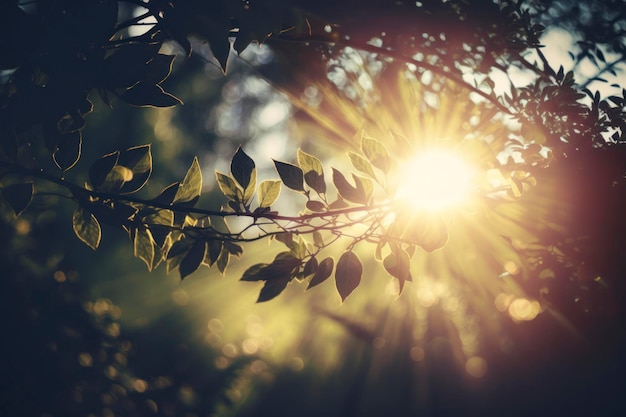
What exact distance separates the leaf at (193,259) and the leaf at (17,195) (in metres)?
0.46

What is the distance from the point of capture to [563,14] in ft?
7.75

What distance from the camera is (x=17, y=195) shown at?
104cm

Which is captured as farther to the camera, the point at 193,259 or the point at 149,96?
the point at 193,259

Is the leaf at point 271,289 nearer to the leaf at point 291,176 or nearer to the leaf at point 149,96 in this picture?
the leaf at point 291,176

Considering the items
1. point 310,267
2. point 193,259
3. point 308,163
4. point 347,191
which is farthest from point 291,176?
point 193,259

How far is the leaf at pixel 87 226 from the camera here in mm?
1086

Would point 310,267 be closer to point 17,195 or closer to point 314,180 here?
point 314,180

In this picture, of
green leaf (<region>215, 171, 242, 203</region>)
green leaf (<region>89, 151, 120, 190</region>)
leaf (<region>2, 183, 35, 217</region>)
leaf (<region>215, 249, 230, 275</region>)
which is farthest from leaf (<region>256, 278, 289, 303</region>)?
leaf (<region>2, 183, 35, 217</region>)

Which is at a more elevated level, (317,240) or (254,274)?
(317,240)

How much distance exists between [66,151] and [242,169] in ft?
1.61

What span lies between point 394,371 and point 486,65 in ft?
38.7

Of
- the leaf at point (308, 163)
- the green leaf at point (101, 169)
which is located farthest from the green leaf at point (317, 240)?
the green leaf at point (101, 169)

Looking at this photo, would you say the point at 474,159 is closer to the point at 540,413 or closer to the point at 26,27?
the point at 26,27

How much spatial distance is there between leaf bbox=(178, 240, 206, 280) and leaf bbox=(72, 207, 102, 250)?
0.25 meters
